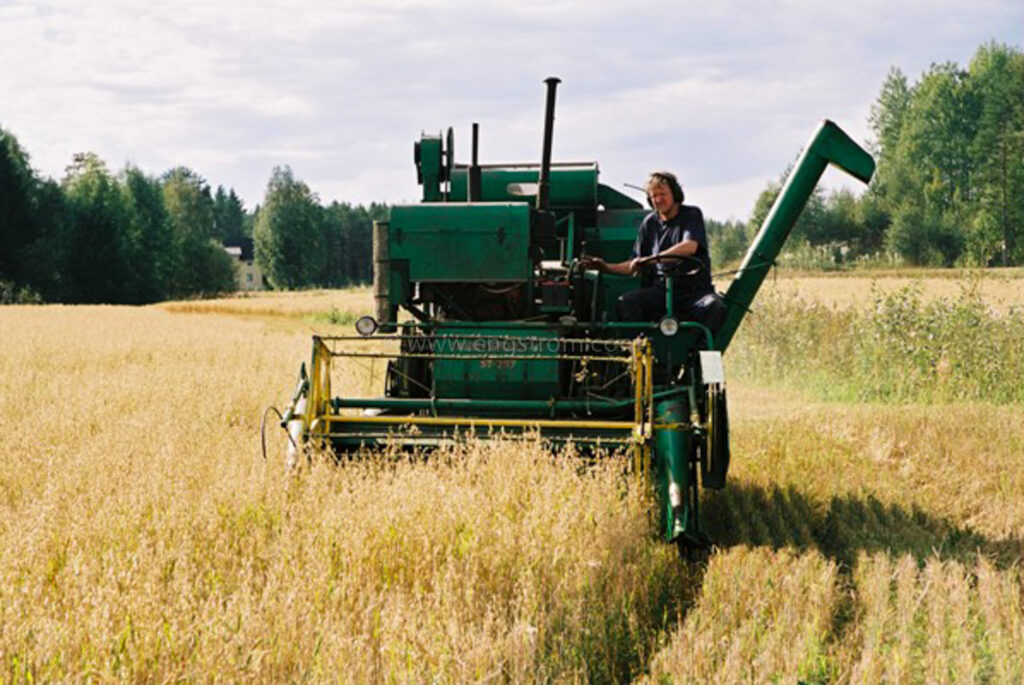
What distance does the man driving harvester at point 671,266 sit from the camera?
7078mm

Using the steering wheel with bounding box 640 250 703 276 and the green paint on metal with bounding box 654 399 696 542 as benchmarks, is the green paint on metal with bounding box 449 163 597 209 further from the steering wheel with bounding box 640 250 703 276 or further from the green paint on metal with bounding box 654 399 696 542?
the green paint on metal with bounding box 654 399 696 542

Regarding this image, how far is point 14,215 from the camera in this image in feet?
Result: 174

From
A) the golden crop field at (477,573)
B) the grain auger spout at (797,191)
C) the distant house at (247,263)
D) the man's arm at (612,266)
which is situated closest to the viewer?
the golden crop field at (477,573)

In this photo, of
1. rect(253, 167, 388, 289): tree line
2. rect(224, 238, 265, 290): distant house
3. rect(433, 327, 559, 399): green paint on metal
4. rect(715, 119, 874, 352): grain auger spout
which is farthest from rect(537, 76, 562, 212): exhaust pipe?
rect(224, 238, 265, 290): distant house

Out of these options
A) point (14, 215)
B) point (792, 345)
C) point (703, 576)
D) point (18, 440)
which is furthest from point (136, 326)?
point (14, 215)

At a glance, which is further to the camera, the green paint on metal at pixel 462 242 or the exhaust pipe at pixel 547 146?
the exhaust pipe at pixel 547 146

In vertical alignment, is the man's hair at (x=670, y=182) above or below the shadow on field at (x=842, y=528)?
above

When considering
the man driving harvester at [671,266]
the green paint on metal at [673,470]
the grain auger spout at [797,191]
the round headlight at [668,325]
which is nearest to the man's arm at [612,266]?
the man driving harvester at [671,266]

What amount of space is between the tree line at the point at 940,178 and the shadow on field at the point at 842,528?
48.0m

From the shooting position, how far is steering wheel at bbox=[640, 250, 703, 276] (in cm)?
689

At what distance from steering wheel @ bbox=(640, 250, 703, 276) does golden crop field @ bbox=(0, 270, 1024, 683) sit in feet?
5.23

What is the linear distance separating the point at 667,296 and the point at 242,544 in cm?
322

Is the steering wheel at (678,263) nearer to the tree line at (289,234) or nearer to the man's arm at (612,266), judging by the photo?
the man's arm at (612,266)

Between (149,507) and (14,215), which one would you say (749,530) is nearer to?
(149,507)
